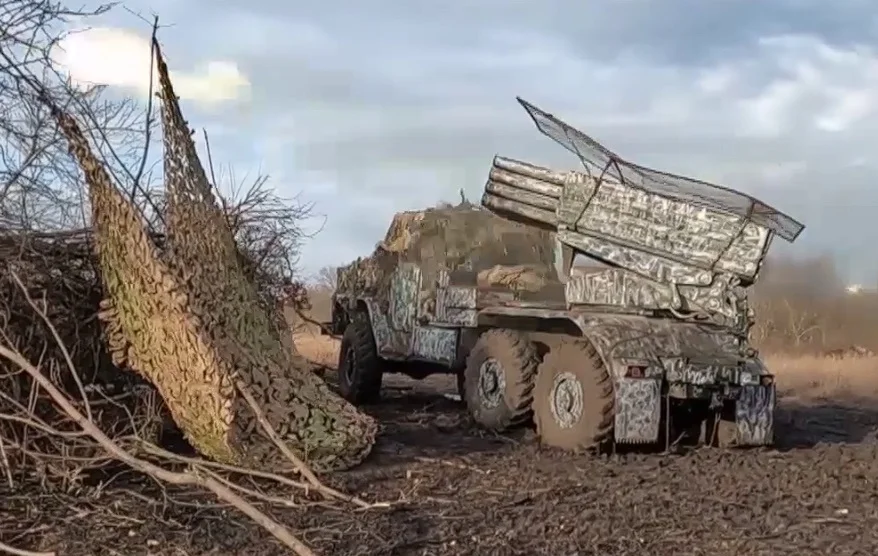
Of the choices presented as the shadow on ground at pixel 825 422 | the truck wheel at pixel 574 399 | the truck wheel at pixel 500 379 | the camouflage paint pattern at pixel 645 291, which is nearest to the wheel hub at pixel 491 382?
the truck wheel at pixel 500 379

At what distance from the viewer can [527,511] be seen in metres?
7.64

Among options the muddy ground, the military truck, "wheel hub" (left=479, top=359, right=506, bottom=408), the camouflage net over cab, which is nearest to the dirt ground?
the muddy ground

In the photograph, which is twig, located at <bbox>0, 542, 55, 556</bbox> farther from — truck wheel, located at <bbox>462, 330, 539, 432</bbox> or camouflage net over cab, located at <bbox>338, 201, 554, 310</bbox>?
camouflage net over cab, located at <bbox>338, 201, 554, 310</bbox>

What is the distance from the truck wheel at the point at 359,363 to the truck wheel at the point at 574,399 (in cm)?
379

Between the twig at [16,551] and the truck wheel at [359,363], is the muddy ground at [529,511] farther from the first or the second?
the truck wheel at [359,363]

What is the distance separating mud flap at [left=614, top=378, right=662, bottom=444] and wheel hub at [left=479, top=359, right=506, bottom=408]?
1.80 m

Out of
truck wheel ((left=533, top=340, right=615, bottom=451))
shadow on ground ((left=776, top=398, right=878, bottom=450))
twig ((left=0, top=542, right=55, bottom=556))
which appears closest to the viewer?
twig ((left=0, top=542, right=55, bottom=556))

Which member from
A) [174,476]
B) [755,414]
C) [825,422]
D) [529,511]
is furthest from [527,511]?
[825,422]

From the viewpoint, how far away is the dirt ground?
22.4ft

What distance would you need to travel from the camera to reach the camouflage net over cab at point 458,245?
44.6 feet

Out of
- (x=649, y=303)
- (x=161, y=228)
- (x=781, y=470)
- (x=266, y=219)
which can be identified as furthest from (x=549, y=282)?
(x=161, y=228)

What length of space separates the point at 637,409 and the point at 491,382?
209 centimetres

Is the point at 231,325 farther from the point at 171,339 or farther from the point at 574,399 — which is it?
the point at 574,399

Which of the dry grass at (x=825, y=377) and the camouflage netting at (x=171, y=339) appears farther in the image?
the dry grass at (x=825, y=377)
